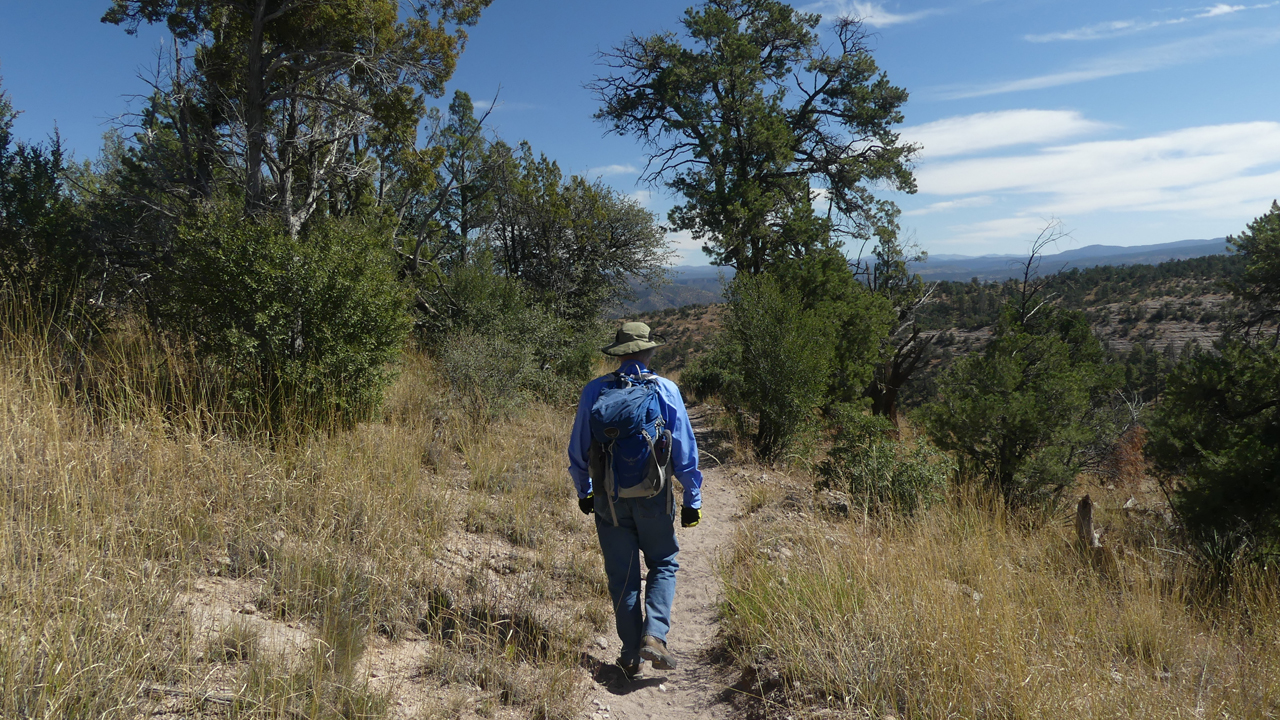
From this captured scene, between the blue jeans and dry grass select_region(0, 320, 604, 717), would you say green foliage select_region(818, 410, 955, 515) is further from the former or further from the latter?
dry grass select_region(0, 320, 604, 717)

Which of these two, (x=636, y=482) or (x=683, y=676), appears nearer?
(x=636, y=482)

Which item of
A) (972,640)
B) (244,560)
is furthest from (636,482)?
(244,560)

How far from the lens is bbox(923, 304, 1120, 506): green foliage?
7922mm

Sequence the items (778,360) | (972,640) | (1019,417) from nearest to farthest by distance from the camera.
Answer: (972,640)
(1019,417)
(778,360)

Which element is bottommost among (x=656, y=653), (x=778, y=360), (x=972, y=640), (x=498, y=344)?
(x=656, y=653)

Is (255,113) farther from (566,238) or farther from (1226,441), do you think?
(1226,441)

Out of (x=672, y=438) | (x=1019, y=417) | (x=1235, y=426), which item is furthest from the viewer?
(x=1019, y=417)

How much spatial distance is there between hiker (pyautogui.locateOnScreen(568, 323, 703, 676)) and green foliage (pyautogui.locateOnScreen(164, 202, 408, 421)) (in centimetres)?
369

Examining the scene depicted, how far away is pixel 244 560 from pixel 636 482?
2379 mm

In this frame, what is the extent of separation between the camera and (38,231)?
684cm

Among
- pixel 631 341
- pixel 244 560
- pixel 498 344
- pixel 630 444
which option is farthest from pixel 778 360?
pixel 244 560

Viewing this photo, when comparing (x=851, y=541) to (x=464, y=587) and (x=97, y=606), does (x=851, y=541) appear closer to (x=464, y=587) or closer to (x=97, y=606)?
(x=464, y=587)

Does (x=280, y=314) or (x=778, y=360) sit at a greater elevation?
(x=280, y=314)

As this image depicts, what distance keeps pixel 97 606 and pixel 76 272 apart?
22.1 feet
